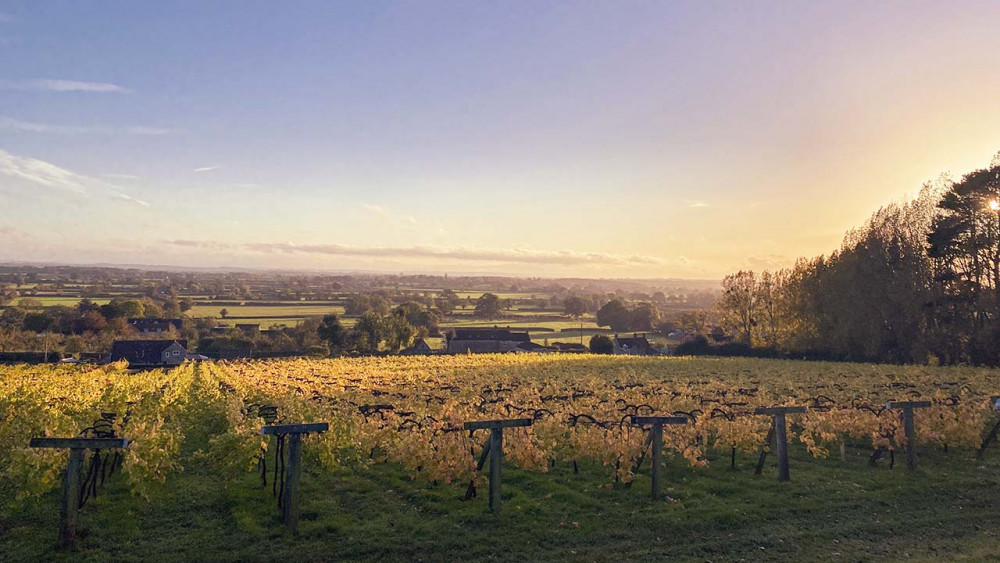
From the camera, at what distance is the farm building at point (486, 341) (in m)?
78.6

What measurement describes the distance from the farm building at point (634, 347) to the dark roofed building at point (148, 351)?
5580 centimetres

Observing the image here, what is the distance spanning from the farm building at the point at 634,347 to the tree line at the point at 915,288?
20087mm

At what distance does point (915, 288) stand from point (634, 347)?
38367mm

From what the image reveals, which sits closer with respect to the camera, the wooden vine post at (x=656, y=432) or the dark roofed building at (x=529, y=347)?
the wooden vine post at (x=656, y=432)

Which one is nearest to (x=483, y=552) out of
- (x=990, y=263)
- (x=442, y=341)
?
(x=990, y=263)

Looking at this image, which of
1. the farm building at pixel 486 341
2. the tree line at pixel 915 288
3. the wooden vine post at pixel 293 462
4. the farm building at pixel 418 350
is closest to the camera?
the wooden vine post at pixel 293 462

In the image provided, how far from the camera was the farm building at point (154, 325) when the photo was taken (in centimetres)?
8662

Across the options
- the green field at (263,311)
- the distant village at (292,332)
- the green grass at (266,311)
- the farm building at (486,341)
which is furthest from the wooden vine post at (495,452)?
the green grass at (266,311)

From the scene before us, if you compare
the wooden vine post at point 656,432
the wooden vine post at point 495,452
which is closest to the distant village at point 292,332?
the wooden vine post at point 656,432

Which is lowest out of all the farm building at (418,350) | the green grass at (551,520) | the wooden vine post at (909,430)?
the farm building at (418,350)

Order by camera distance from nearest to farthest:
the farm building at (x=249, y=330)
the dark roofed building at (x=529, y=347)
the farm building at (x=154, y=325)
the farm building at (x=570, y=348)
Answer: the farm building at (x=249, y=330), the farm building at (x=570, y=348), the dark roofed building at (x=529, y=347), the farm building at (x=154, y=325)

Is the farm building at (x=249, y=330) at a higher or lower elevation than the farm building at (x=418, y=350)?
higher

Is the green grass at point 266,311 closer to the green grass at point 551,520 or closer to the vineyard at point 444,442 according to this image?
the vineyard at point 444,442

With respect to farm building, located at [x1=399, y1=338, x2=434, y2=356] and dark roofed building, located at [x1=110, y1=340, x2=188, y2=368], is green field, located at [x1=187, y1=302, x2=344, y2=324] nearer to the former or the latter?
farm building, located at [x1=399, y1=338, x2=434, y2=356]
